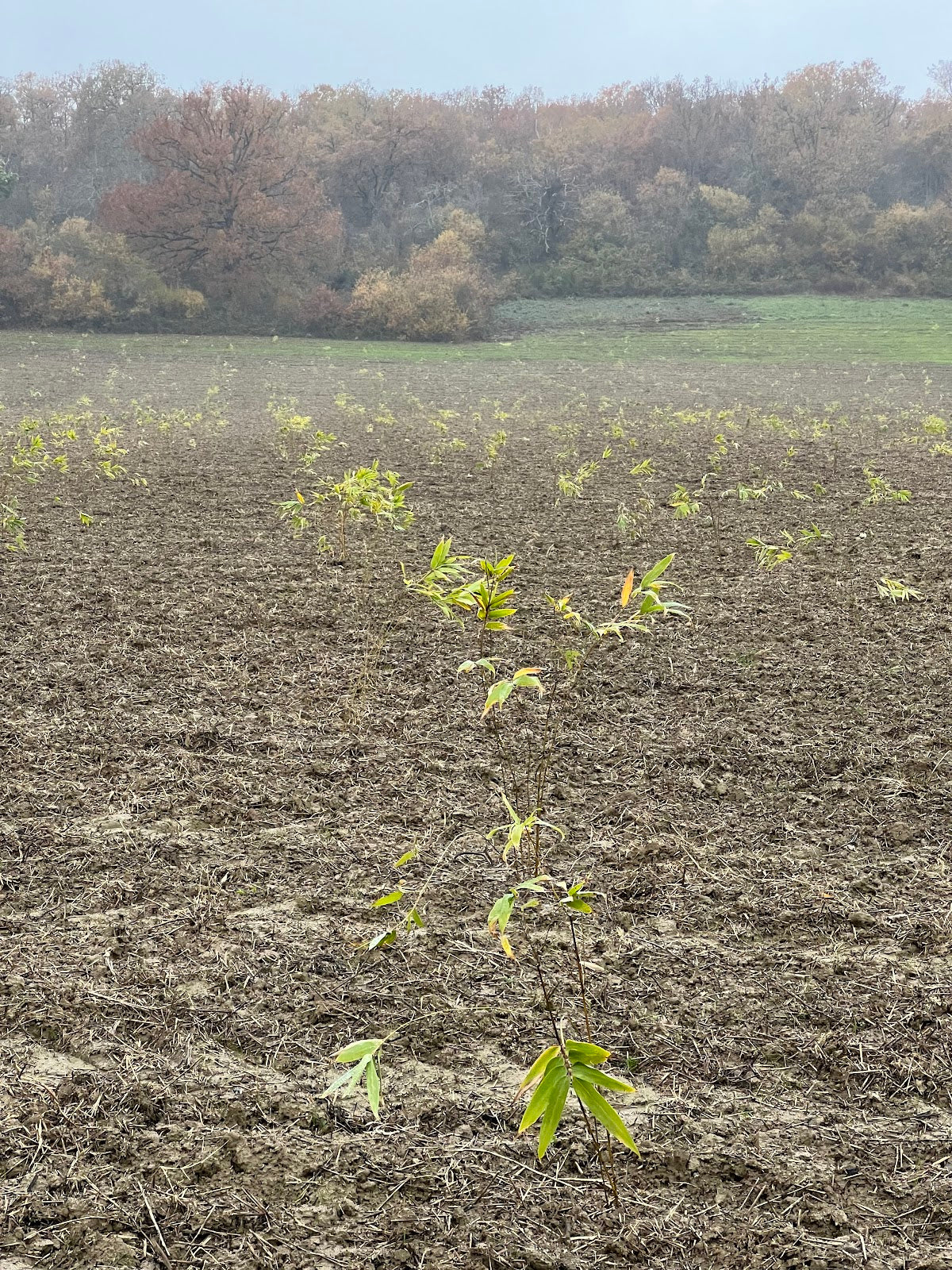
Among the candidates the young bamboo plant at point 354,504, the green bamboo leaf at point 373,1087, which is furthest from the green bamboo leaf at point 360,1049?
the young bamboo plant at point 354,504

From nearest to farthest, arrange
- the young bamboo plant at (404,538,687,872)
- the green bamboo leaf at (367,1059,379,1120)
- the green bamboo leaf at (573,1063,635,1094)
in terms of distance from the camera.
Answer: the green bamboo leaf at (573,1063,635,1094) < the green bamboo leaf at (367,1059,379,1120) < the young bamboo plant at (404,538,687,872)

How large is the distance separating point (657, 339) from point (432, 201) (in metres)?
15.9

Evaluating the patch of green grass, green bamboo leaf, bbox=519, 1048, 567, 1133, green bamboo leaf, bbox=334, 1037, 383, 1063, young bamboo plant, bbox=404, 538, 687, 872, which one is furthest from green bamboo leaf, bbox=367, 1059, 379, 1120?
the patch of green grass

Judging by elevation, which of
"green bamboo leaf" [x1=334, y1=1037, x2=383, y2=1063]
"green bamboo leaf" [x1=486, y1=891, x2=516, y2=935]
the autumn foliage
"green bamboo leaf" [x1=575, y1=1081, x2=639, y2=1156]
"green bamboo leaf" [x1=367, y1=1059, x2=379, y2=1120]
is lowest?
"green bamboo leaf" [x1=367, y1=1059, x2=379, y2=1120]

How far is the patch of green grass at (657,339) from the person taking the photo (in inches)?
894

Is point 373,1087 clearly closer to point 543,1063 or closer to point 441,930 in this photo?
point 543,1063

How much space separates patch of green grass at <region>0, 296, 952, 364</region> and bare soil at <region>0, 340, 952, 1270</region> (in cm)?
1878

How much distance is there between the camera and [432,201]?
1468 inches

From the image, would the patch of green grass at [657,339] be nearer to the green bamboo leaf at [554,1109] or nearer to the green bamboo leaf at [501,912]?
the green bamboo leaf at [501,912]

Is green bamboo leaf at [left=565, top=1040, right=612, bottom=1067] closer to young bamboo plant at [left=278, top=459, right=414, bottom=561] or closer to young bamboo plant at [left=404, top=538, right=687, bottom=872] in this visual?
young bamboo plant at [left=404, top=538, right=687, bottom=872]

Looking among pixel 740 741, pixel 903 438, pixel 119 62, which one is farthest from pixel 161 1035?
pixel 119 62

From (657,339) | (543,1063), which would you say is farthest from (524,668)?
(657,339)

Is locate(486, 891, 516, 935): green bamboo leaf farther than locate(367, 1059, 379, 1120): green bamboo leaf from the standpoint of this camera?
Yes

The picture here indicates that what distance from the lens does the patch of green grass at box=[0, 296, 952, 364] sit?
74.5 ft
